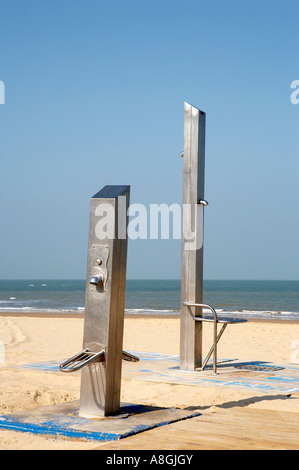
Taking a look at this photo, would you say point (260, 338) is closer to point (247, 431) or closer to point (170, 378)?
point (170, 378)

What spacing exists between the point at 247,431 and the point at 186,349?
10.4 ft

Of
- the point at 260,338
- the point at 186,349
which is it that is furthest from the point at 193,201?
the point at 260,338

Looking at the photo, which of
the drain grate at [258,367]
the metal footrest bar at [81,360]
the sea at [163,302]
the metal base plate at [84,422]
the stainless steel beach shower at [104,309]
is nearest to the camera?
the metal base plate at [84,422]

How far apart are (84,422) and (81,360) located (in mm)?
422

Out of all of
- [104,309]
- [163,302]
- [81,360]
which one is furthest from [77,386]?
[163,302]

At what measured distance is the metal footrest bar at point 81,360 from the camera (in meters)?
4.07

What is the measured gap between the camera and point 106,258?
4277 mm

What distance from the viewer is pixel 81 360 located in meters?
4.27

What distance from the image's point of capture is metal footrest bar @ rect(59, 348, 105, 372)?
4.07 m

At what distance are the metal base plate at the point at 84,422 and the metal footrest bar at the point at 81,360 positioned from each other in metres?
0.37

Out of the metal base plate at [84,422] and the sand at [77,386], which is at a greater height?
the metal base plate at [84,422]

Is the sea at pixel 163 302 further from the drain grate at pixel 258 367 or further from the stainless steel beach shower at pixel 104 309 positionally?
the stainless steel beach shower at pixel 104 309
